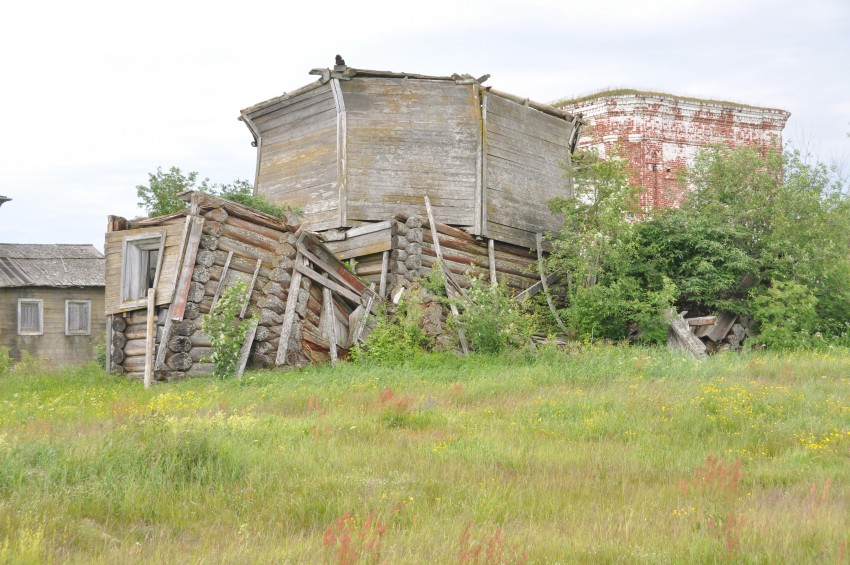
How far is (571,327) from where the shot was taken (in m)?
19.5

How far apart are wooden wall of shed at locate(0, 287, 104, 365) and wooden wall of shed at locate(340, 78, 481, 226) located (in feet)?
45.5

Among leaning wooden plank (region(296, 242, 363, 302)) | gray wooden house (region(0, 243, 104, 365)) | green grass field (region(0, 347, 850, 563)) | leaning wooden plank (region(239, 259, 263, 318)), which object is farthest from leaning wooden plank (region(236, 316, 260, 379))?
gray wooden house (region(0, 243, 104, 365))

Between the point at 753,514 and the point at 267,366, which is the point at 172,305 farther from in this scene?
the point at 753,514

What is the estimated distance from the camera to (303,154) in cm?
2019

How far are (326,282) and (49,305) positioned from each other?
1620 cm

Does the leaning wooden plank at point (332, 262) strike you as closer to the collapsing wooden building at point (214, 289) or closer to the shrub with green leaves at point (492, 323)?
the collapsing wooden building at point (214, 289)

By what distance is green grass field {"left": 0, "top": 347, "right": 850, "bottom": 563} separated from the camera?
5242 mm

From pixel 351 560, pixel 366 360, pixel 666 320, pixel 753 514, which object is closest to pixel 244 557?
pixel 351 560

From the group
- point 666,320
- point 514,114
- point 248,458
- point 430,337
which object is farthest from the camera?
point 514,114

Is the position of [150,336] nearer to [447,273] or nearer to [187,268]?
[187,268]

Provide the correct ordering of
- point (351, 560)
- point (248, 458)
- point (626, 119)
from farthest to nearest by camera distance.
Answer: point (626, 119) → point (248, 458) → point (351, 560)

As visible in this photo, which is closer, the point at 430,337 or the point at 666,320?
the point at 430,337

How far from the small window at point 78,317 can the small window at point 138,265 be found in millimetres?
13531

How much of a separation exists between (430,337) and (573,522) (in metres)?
11.3
